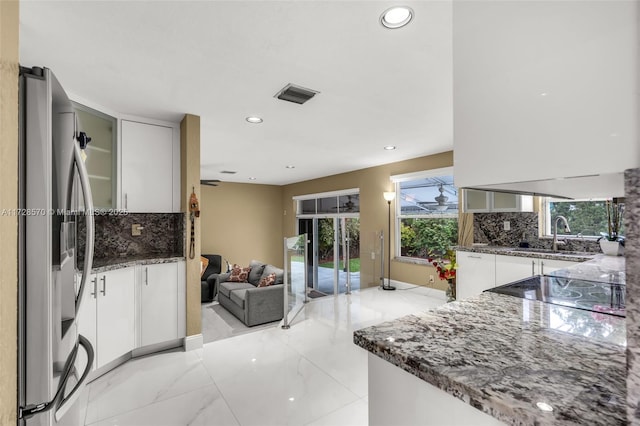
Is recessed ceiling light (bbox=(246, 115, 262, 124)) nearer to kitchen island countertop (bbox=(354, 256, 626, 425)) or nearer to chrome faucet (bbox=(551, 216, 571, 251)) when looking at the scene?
kitchen island countertop (bbox=(354, 256, 626, 425))

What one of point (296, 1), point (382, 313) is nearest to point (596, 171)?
point (296, 1)

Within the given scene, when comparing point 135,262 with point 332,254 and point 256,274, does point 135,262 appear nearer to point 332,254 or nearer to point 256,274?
point 256,274

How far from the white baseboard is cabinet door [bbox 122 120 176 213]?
1335 mm

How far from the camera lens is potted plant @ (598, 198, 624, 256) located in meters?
2.69

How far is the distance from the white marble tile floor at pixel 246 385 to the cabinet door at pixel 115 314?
0.68ft

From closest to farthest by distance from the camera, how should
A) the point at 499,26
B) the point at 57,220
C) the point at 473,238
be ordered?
the point at 499,26
the point at 57,220
the point at 473,238

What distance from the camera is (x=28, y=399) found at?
101 cm

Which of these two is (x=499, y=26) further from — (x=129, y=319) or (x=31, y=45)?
(x=129, y=319)

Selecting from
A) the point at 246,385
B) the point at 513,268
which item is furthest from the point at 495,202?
the point at 246,385

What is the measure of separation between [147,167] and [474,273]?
3.98 meters

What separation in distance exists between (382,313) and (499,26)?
387 centimetres

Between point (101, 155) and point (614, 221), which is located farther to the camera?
point (614, 221)

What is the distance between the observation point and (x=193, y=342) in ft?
9.82

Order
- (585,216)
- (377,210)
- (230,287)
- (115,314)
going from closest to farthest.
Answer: (115,314) → (585,216) → (230,287) → (377,210)
